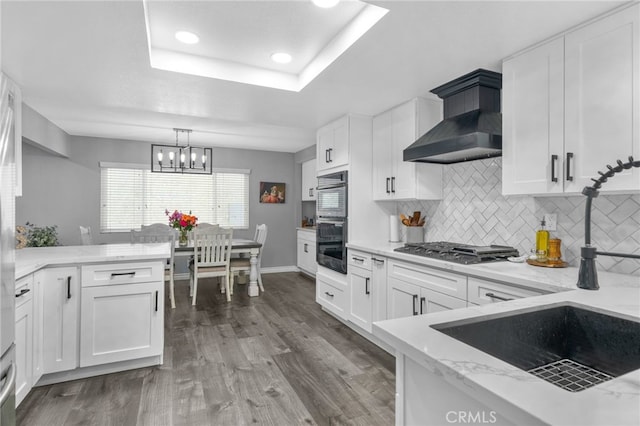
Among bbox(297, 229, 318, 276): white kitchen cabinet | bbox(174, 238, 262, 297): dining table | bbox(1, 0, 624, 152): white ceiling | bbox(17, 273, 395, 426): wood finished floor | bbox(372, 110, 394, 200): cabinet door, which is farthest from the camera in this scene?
bbox(297, 229, 318, 276): white kitchen cabinet

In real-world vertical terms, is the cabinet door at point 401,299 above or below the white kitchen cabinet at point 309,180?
below

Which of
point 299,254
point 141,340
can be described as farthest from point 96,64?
point 299,254

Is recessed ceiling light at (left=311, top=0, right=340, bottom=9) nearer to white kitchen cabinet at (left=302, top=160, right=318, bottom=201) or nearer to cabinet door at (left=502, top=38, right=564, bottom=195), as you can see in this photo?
cabinet door at (left=502, top=38, right=564, bottom=195)

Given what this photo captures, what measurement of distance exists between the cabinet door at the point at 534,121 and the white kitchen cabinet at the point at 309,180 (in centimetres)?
401

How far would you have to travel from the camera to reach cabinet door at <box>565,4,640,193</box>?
1586mm

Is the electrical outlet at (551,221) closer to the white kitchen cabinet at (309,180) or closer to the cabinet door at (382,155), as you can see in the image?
the cabinet door at (382,155)

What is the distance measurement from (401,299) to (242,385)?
134cm

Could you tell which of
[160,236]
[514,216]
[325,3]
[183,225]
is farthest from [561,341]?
[183,225]

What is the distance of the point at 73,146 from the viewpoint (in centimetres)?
517

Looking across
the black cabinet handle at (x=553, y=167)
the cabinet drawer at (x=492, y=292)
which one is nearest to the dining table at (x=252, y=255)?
the cabinet drawer at (x=492, y=292)

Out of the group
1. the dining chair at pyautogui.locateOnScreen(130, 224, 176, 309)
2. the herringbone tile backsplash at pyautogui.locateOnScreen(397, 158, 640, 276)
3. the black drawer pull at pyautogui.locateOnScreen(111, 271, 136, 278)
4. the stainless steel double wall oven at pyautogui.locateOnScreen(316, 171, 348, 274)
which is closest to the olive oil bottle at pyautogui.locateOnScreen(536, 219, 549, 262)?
the herringbone tile backsplash at pyautogui.locateOnScreen(397, 158, 640, 276)

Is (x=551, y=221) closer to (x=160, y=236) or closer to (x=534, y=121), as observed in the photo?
(x=534, y=121)

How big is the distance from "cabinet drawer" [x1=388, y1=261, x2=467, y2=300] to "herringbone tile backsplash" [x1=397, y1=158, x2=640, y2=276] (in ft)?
2.23

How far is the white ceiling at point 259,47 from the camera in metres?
1.74
